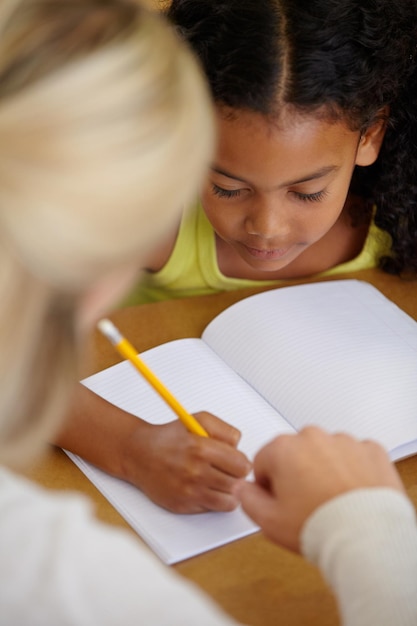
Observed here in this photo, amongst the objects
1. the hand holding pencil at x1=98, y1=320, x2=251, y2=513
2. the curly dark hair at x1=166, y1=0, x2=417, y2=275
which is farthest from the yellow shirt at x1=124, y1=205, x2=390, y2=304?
the hand holding pencil at x1=98, y1=320, x2=251, y2=513

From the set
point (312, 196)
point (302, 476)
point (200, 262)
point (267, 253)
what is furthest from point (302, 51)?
point (302, 476)

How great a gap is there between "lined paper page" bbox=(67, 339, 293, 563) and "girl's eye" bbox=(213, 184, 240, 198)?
17cm

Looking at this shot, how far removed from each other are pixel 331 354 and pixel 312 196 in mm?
179

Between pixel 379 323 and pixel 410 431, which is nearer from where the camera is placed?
pixel 410 431

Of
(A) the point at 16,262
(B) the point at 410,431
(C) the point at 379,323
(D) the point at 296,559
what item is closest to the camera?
(A) the point at 16,262

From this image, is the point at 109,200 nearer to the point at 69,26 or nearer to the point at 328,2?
the point at 69,26

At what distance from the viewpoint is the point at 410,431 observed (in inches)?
35.3

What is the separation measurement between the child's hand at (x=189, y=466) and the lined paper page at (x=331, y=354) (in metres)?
0.13

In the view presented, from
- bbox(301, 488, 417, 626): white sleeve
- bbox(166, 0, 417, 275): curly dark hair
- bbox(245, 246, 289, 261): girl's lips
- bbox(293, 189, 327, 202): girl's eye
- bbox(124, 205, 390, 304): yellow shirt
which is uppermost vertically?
bbox(166, 0, 417, 275): curly dark hair

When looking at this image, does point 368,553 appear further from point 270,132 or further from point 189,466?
point 270,132

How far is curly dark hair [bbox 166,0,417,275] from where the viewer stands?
3.11 ft

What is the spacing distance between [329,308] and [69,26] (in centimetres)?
66

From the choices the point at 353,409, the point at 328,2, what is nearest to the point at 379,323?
the point at 353,409

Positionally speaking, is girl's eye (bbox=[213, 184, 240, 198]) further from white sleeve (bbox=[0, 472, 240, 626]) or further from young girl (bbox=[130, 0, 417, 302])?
white sleeve (bbox=[0, 472, 240, 626])
